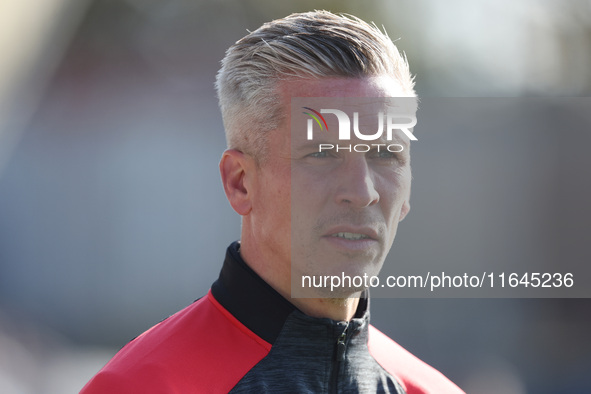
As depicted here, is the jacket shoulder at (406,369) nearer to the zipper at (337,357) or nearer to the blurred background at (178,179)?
the zipper at (337,357)

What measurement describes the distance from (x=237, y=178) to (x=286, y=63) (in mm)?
368

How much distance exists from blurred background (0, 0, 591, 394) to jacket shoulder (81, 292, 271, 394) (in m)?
4.22

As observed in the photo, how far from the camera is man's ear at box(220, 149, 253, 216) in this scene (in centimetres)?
197

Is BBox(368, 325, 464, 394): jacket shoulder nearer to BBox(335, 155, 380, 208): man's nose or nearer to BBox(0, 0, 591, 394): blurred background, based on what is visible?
BBox(335, 155, 380, 208): man's nose

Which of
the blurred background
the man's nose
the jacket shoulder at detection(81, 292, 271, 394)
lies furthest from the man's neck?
the blurred background

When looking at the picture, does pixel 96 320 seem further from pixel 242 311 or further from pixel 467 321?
pixel 242 311

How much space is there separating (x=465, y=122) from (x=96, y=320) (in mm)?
3871

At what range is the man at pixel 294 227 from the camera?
5.90ft

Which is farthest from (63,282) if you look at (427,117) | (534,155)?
(534,155)

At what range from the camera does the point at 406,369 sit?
2.15m

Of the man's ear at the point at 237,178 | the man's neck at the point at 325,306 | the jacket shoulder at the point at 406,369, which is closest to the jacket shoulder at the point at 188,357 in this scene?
the man's neck at the point at 325,306

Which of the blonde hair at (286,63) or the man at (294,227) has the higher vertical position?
the blonde hair at (286,63)

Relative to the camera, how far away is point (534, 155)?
6.30 m

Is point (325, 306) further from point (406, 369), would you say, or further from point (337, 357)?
point (406, 369)
